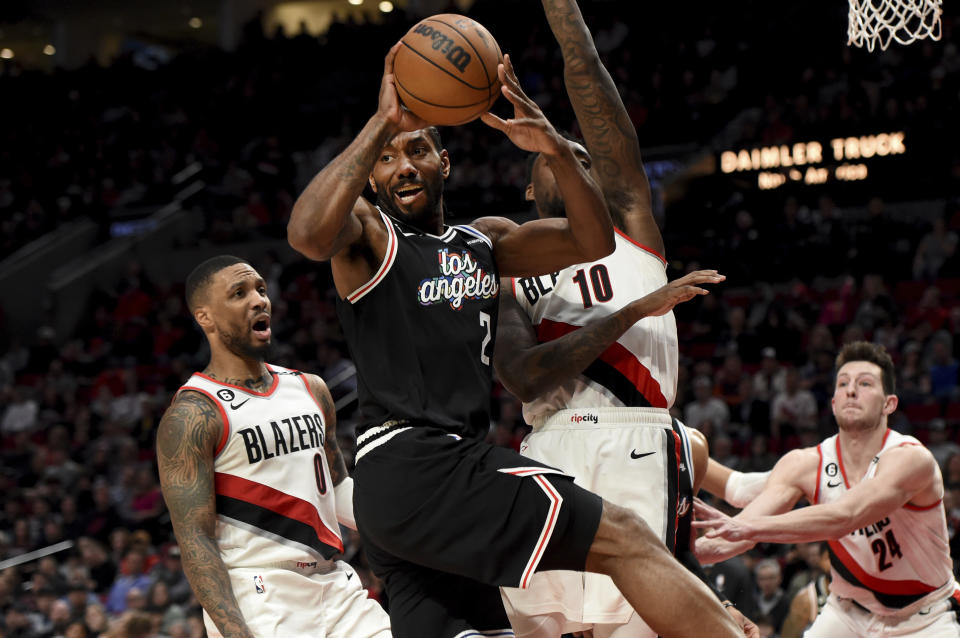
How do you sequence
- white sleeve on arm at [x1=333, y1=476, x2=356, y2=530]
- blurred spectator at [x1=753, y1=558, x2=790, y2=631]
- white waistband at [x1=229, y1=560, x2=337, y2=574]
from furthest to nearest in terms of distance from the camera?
1. blurred spectator at [x1=753, y1=558, x2=790, y2=631]
2. white sleeve on arm at [x1=333, y1=476, x2=356, y2=530]
3. white waistband at [x1=229, y1=560, x2=337, y2=574]

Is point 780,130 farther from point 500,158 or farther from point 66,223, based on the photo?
point 66,223

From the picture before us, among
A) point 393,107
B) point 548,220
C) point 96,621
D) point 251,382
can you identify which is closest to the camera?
point 393,107

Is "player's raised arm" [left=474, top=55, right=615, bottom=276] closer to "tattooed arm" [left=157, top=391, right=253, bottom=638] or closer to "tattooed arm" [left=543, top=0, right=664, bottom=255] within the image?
"tattooed arm" [left=543, top=0, right=664, bottom=255]

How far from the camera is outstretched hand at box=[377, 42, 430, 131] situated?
10.2 ft

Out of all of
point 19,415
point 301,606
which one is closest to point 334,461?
point 301,606

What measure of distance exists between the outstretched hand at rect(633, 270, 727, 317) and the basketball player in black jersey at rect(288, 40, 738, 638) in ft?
0.83

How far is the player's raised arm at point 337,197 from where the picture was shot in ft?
9.73

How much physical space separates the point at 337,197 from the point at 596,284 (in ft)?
4.37

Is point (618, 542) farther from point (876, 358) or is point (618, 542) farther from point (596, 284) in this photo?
point (876, 358)

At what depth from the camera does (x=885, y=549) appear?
5055mm

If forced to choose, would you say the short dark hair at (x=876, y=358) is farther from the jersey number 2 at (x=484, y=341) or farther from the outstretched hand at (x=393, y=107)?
the outstretched hand at (x=393, y=107)

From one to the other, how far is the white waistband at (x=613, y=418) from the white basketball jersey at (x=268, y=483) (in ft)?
3.41

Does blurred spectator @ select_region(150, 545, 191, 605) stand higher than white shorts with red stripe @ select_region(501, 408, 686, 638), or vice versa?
white shorts with red stripe @ select_region(501, 408, 686, 638)

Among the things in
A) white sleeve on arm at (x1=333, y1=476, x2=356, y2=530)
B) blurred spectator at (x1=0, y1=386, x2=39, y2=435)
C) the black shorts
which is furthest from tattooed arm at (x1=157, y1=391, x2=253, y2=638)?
blurred spectator at (x1=0, y1=386, x2=39, y2=435)
